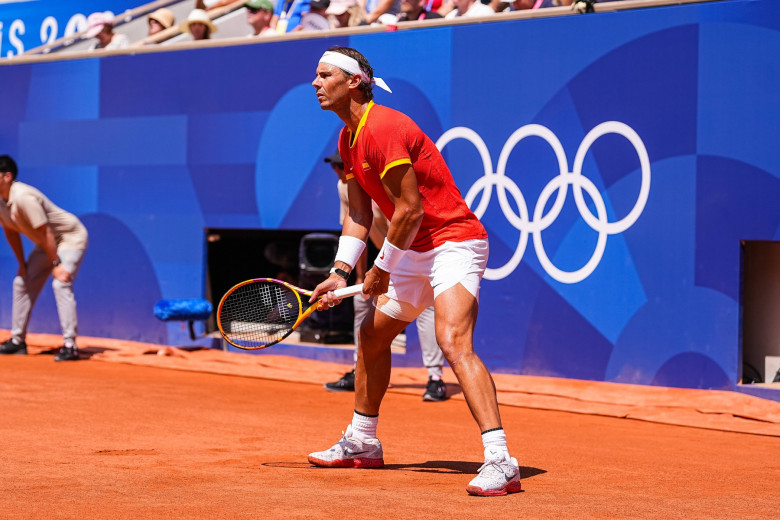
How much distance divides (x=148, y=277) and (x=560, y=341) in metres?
4.77

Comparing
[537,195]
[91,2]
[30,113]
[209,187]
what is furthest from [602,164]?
[91,2]

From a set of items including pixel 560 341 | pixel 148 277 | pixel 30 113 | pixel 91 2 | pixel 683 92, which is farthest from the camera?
pixel 91 2

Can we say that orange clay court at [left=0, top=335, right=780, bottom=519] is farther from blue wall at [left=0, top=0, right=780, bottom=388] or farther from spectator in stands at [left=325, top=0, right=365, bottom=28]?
spectator in stands at [left=325, top=0, right=365, bottom=28]

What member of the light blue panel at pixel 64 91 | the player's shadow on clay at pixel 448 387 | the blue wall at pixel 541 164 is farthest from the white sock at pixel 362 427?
the light blue panel at pixel 64 91

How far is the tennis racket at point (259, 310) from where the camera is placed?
544cm

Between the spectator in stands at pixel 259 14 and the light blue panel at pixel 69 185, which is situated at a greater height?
the spectator in stands at pixel 259 14

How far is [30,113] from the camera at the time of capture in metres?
12.4

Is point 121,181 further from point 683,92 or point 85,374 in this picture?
point 683,92

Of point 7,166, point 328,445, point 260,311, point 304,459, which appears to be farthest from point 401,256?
point 7,166

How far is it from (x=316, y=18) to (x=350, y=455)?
23.3ft

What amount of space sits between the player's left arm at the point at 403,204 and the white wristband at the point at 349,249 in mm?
394

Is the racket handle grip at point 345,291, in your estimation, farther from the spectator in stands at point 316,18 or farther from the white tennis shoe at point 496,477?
the spectator in stands at point 316,18

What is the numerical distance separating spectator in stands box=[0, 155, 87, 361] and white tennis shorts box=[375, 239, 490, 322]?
5788 millimetres

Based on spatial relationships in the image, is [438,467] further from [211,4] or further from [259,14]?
[211,4]
